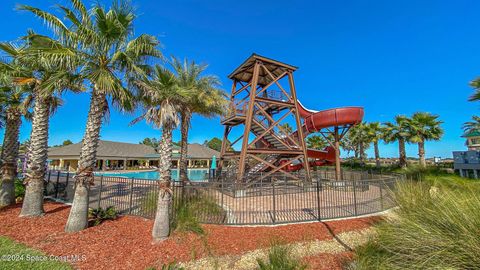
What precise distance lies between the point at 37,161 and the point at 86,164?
299 cm

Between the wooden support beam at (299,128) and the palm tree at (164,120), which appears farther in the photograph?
the wooden support beam at (299,128)

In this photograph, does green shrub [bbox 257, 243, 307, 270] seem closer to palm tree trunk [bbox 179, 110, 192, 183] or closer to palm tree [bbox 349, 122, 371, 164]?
palm tree trunk [bbox 179, 110, 192, 183]

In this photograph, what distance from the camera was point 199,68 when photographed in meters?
16.0

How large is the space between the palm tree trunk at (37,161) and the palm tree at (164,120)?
4.22m

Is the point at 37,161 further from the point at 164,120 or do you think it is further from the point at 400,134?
the point at 400,134

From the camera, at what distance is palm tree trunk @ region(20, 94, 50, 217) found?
27.2 ft

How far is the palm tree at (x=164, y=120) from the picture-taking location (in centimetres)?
671

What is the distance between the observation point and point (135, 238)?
661 cm

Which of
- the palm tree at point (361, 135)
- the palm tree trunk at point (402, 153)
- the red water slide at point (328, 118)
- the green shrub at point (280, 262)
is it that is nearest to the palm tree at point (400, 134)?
the palm tree trunk at point (402, 153)

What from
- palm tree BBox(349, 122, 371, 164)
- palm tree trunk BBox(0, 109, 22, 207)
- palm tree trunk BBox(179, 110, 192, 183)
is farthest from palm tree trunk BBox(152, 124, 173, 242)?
palm tree BBox(349, 122, 371, 164)

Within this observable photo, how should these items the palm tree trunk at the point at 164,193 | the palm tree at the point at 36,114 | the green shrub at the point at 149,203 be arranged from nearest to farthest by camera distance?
the palm tree trunk at the point at 164,193, the palm tree at the point at 36,114, the green shrub at the point at 149,203

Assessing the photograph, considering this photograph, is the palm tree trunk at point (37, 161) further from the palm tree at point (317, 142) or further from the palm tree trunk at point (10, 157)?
the palm tree at point (317, 142)

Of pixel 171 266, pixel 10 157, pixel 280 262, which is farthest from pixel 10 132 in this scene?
pixel 280 262

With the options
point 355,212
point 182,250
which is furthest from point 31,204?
point 355,212
